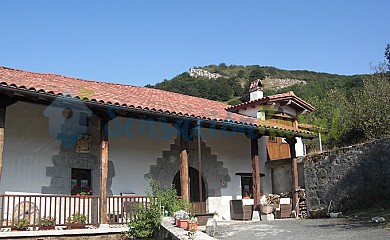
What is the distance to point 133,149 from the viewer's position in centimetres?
1159

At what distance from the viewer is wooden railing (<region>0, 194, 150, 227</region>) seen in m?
8.55

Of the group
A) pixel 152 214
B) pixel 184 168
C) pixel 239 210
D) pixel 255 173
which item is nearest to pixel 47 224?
pixel 152 214

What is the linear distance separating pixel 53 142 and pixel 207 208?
17.3 feet

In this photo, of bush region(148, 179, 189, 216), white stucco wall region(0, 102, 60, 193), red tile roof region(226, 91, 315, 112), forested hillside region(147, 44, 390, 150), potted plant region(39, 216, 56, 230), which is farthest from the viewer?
forested hillside region(147, 44, 390, 150)

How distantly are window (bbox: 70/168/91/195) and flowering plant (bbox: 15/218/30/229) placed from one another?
7.05 ft

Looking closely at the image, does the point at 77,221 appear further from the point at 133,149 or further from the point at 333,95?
the point at 333,95

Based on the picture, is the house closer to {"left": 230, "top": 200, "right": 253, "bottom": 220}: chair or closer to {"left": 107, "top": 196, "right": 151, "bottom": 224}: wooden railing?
{"left": 107, "top": 196, "right": 151, "bottom": 224}: wooden railing

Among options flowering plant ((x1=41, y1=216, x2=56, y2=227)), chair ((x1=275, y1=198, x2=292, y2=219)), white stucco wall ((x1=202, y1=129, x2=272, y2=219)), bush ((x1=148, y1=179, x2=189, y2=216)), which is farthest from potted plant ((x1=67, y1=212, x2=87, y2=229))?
chair ((x1=275, y1=198, x2=292, y2=219))

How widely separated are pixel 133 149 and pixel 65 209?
3169 millimetres

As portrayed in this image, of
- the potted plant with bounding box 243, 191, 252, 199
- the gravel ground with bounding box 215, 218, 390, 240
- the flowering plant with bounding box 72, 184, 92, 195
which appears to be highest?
the flowering plant with bounding box 72, 184, 92, 195

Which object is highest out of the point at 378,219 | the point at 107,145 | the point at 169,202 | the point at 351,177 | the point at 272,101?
the point at 272,101

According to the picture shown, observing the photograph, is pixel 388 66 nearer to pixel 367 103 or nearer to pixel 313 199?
pixel 367 103

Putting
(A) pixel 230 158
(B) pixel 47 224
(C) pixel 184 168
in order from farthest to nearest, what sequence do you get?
(A) pixel 230 158
(C) pixel 184 168
(B) pixel 47 224

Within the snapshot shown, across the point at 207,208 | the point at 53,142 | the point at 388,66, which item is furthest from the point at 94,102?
the point at 388,66
